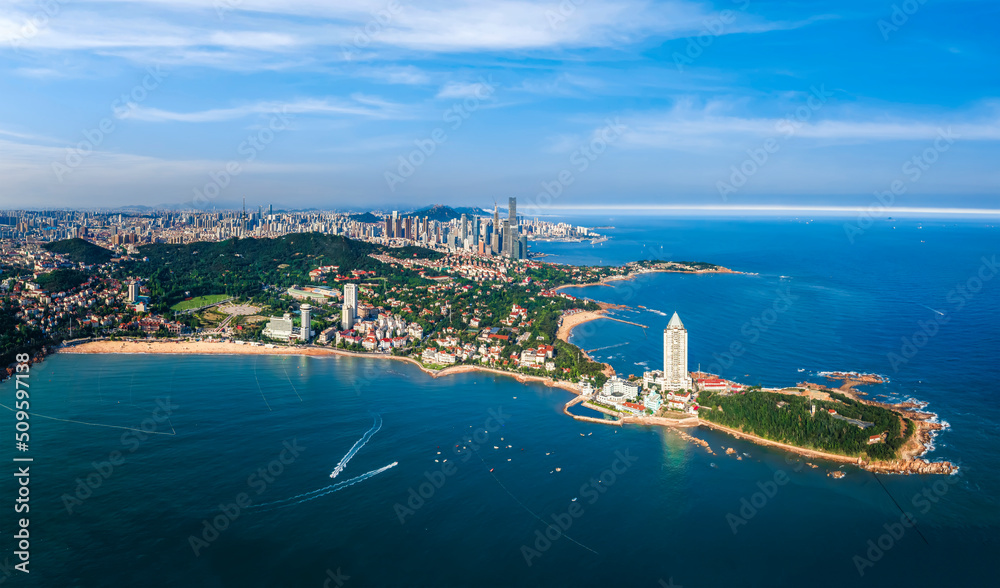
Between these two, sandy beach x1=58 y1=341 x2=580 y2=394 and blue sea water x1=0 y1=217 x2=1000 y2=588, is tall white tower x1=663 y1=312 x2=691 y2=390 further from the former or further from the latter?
sandy beach x1=58 y1=341 x2=580 y2=394

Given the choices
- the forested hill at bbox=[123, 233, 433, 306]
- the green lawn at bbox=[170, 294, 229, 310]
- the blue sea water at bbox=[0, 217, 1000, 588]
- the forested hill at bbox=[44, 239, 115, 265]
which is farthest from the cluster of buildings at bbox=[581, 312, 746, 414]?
the forested hill at bbox=[44, 239, 115, 265]

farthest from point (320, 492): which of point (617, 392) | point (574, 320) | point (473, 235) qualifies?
point (473, 235)

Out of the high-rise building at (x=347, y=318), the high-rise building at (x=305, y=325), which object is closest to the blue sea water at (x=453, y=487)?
the high-rise building at (x=305, y=325)

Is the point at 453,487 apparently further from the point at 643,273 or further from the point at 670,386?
the point at 643,273

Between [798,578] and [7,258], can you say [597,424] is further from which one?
[7,258]

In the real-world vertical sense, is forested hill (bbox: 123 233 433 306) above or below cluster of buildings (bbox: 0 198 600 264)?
below

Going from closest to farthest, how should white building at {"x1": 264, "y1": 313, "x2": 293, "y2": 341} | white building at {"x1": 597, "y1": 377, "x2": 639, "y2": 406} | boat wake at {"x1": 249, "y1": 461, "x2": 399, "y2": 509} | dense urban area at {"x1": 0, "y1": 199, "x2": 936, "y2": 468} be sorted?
1. boat wake at {"x1": 249, "y1": 461, "x2": 399, "y2": 509}
2. dense urban area at {"x1": 0, "y1": 199, "x2": 936, "y2": 468}
3. white building at {"x1": 597, "y1": 377, "x2": 639, "y2": 406}
4. white building at {"x1": 264, "y1": 313, "x2": 293, "y2": 341}

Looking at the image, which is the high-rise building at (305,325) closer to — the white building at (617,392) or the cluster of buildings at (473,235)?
the white building at (617,392)
